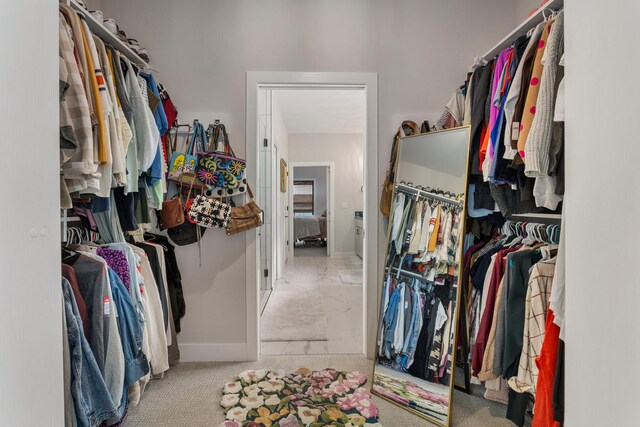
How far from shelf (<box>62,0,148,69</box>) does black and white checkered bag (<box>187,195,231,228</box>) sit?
909 mm

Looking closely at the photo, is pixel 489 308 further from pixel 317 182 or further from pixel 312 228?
pixel 317 182

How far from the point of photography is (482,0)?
245cm

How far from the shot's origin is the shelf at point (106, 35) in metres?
1.52

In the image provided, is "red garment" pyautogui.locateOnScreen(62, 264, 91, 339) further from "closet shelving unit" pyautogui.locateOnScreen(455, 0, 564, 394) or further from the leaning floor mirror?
"closet shelving unit" pyautogui.locateOnScreen(455, 0, 564, 394)

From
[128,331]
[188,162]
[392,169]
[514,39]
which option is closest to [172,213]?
[188,162]

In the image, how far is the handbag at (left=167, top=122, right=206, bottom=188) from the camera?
2.29 metres

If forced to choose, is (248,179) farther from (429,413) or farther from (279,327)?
(429,413)

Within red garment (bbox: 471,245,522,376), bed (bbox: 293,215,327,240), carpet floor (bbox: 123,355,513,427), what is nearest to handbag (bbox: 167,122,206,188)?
carpet floor (bbox: 123,355,513,427)

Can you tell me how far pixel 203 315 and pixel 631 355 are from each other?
7.54ft

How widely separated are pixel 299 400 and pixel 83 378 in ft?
3.55

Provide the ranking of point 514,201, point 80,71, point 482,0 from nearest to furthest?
1. point 80,71
2. point 514,201
3. point 482,0

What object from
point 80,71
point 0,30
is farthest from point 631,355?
point 80,71

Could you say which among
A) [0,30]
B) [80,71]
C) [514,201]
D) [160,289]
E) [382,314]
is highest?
[80,71]

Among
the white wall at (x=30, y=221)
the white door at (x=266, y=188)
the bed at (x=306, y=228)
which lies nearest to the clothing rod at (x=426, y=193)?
the white wall at (x=30, y=221)
